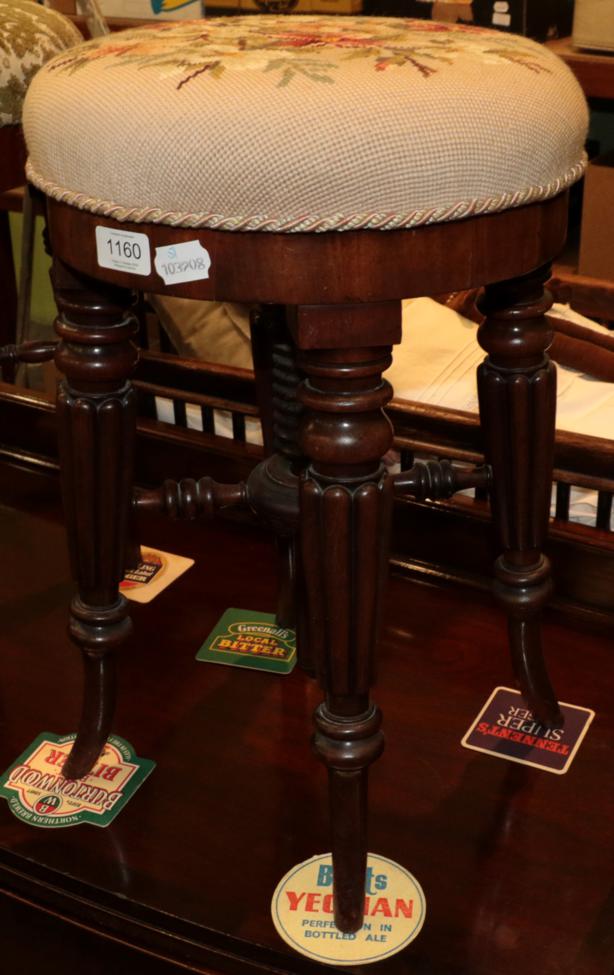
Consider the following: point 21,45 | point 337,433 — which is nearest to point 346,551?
point 337,433

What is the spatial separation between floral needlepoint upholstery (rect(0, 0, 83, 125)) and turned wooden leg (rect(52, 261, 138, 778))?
0.27 metres

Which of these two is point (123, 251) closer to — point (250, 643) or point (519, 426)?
point (519, 426)

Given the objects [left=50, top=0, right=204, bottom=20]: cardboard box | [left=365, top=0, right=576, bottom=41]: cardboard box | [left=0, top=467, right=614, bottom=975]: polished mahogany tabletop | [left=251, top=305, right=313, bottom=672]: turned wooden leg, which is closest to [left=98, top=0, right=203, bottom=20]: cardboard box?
[left=50, top=0, right=204, bottom=20]: cardboard box

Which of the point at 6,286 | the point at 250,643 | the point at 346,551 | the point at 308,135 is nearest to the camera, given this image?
the point at 308,135

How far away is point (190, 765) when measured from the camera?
108cm

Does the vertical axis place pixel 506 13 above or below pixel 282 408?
above

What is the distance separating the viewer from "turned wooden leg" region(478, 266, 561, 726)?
2.93 ft

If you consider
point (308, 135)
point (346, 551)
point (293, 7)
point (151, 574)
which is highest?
point (308, 135)

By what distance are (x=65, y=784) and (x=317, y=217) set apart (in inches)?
24.3

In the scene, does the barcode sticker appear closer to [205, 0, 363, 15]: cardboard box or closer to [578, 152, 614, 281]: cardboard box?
[578, 152, 614, 281]: cardboard box

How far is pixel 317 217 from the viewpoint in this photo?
661 mm

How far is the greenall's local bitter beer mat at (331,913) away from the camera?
88 cm

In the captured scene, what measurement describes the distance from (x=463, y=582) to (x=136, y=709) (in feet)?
1.30

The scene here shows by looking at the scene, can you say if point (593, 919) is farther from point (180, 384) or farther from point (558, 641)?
point (180, 384)
